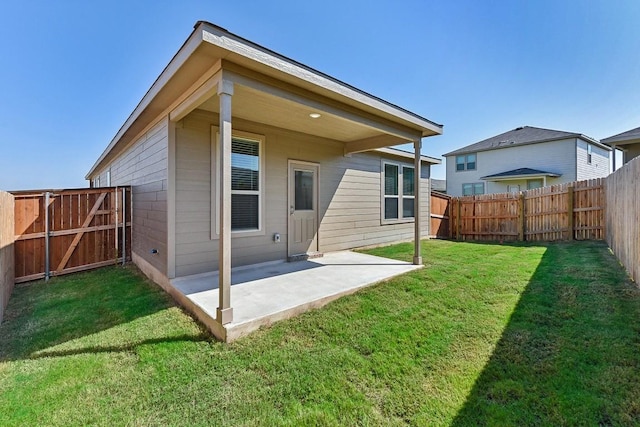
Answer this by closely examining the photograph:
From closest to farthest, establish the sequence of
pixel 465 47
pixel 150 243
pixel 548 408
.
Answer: pixel 548 408, pixel 150 243, pixel 465 47

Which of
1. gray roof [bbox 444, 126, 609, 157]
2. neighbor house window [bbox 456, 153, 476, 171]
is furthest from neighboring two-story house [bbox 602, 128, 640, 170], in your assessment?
neighbor house window [bbox 456, 153, 476, 171]

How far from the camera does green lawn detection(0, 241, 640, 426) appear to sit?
1945 millimetres

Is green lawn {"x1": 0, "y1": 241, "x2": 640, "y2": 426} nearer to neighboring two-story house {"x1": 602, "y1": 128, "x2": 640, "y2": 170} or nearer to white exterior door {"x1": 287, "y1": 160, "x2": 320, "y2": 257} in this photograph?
white exterior door {"x1": 287, "y1": 160, "x2": 320, "y2": 257}

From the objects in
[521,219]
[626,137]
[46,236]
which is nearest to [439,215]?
[521,219]

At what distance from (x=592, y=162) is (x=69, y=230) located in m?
23.6

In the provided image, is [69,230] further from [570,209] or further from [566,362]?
[570,209]

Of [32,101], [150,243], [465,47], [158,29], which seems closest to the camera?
[150,243]

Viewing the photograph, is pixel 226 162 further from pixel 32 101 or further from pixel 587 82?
pixel 32 101

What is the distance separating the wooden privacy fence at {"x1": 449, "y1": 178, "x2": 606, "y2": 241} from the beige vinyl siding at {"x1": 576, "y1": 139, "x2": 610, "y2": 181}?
9.19 m

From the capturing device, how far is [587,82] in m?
10.6

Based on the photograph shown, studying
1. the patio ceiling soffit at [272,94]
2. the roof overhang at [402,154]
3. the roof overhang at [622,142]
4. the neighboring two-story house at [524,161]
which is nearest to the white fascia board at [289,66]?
the patio ceiling soffit at [272,94]

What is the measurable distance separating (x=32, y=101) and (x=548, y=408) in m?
22.7

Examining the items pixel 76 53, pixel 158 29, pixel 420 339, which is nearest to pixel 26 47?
pixel 76 53

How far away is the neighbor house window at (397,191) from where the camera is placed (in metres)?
8.26
